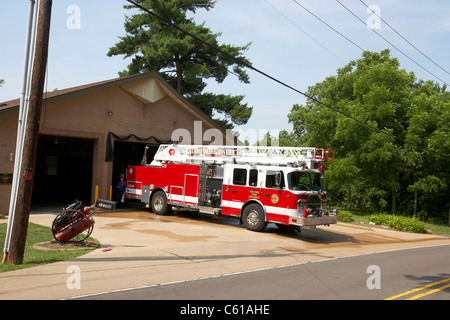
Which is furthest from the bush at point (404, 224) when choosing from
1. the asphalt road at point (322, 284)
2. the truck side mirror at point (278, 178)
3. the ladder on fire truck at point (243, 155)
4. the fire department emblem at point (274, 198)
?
the asphalt road at point (322, 284)

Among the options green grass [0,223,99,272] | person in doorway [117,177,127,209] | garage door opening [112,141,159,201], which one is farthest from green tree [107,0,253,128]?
green grass [0,223,99,272]

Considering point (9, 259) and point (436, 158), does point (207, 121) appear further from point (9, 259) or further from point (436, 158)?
point (9, 259)

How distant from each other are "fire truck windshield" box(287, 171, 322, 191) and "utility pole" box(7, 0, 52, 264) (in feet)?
29.1

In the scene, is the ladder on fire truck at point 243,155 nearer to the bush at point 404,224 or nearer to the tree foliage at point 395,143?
the bush at point 404,224

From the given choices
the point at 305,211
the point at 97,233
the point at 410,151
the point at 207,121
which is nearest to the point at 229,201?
the point at 305,211

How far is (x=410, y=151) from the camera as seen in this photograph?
2348cm

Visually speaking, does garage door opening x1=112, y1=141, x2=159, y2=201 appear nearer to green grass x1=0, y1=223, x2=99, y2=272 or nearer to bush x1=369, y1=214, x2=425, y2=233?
green grass x1=0, y1=223, x2=99, y2=272

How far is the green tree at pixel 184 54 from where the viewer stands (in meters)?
34.1

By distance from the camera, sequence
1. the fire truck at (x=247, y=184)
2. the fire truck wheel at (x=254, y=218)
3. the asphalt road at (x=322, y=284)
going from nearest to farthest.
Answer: the asphalt road at (x=322, y=284) < the fire truck at (x=247, y=184) < the fire truck wheel at (x=254, y=218)

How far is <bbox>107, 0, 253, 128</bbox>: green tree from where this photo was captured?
3406 centimetres

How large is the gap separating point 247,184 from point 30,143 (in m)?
8.85

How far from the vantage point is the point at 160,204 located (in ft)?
62.2

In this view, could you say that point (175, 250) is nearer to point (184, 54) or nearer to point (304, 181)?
point (304, 181)
